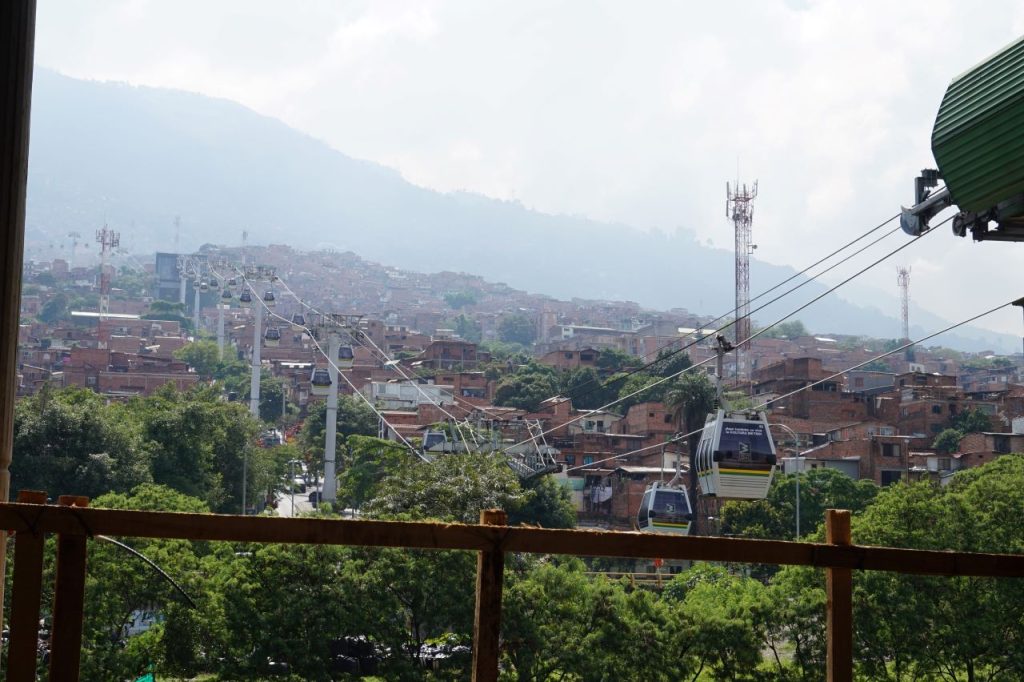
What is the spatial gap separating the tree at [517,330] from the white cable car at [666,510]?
11839 cm

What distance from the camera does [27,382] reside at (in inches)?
2515

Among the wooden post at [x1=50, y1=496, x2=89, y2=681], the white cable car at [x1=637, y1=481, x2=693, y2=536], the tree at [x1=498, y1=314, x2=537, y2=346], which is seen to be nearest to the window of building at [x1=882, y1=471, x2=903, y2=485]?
the white cable car at [x1=637, y1=481, x2=693, y2=536]

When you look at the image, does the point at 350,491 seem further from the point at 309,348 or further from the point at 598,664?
the point at 309,348

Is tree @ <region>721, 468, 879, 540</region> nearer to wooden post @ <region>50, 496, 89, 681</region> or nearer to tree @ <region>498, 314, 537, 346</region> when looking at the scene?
wooden post @ <region>50, 496, 89, 681</region>

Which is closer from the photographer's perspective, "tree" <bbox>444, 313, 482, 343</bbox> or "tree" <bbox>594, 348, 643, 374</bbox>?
"tree" <bbox>594, 348, 643, 374</bbox>

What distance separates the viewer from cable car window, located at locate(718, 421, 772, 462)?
1880 cm

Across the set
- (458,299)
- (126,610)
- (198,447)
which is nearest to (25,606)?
(126,610)

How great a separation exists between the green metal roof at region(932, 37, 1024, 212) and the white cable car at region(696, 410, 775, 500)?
12.8m

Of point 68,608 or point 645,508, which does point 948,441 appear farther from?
point 68,608

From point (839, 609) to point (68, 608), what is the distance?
178cm

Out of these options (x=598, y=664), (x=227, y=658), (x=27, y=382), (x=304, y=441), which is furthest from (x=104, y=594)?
(x=27, y=382)

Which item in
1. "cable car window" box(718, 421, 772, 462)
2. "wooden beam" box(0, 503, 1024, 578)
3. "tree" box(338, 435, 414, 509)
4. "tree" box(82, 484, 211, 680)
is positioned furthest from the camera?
"tree" box(338, 435, 414, 509)

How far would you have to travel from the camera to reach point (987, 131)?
580 centimetres

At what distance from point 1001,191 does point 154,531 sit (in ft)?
15.0
